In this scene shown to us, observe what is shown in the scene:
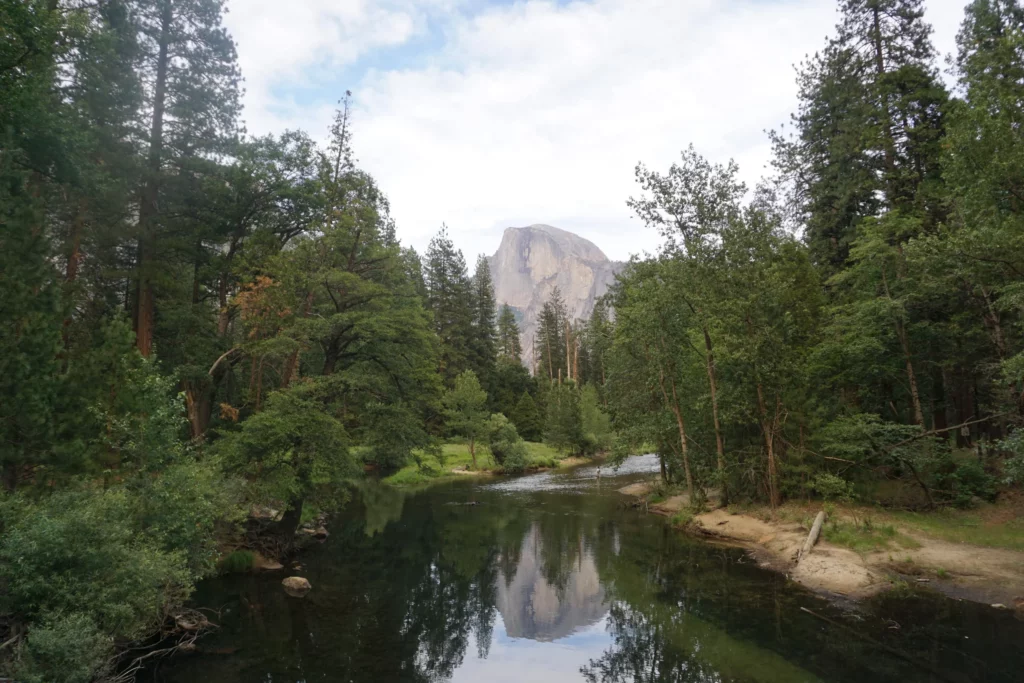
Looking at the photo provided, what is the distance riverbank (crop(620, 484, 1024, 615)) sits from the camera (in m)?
15.9

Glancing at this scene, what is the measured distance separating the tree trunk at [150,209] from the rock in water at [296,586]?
8383 millimetres

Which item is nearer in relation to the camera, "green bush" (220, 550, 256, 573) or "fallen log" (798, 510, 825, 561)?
"green bush" (220, 550, 256, 573)

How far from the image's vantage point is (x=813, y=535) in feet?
64.6

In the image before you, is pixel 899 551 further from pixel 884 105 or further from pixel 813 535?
pixel 884 105

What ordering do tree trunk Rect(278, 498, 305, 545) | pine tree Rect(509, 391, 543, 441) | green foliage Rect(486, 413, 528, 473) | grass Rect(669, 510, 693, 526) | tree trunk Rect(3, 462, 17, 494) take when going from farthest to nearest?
pine tree Rect(509, 391, 543, 441), green foliage Rect(486, 413, 528, 473), grass Rect(669, 510, 693, 526), tree trunk Rect(278, 498, 305, 545), tree trunk Rect(3, 462, 17, 494)

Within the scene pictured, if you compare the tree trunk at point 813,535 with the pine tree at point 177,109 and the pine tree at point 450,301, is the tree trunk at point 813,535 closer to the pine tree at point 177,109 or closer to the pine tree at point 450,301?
the pine tree at point 177,109

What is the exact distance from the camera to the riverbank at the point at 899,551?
15938mm

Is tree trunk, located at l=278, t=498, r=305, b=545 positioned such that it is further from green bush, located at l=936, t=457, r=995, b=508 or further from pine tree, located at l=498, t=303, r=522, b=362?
pine tree, located at l=498, t=303, r=522, b=362

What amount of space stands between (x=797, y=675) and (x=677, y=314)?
18.1 metres

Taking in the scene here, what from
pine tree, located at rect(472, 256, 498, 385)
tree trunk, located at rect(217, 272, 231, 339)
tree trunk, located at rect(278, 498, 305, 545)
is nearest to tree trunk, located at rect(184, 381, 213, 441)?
tree trunk, located at rect(217, 272, 231, 339)

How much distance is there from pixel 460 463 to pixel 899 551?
3658 cm

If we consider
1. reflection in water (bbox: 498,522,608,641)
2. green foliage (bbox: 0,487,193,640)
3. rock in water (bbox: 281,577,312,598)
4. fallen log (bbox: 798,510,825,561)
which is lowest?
reflection in water (bbox: 498,522,608,641)

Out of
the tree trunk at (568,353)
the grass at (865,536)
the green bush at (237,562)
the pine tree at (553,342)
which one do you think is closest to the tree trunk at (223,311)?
the green bush at (237,562)

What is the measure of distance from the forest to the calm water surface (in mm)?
2555
